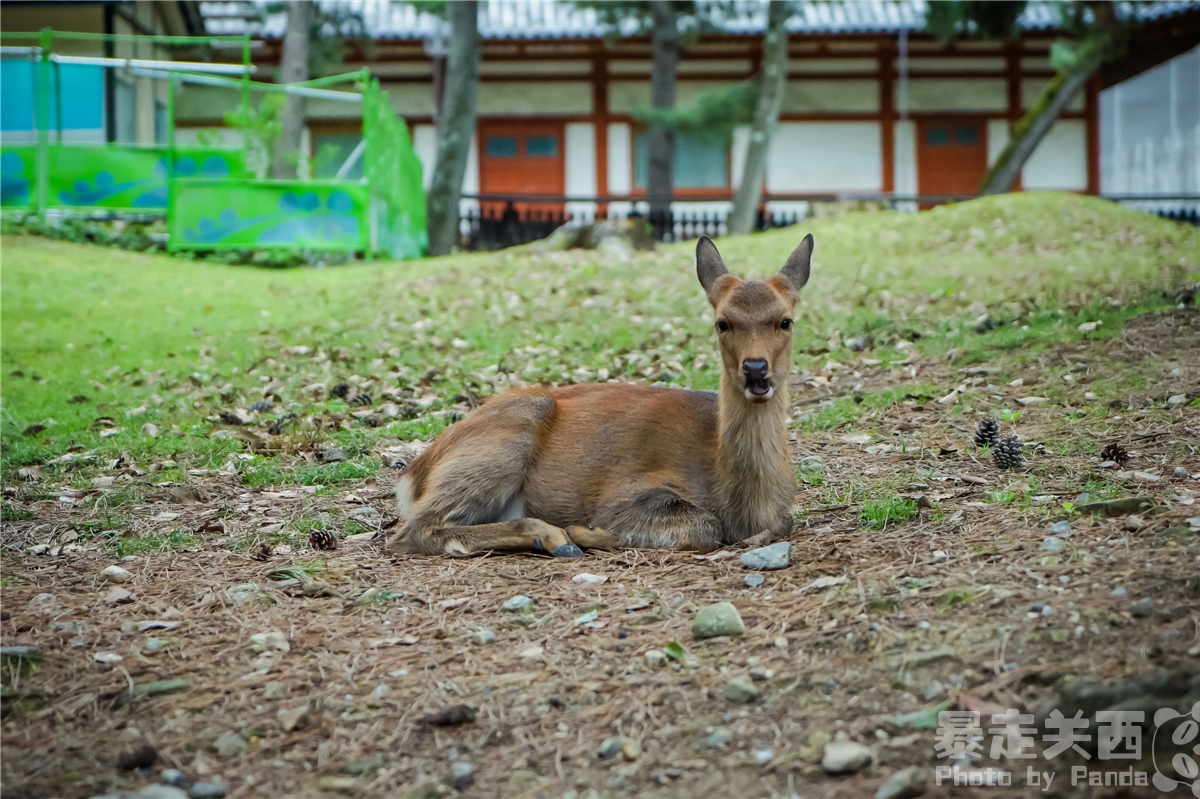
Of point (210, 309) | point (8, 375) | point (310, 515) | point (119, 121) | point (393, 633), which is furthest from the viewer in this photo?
point (119, 121)

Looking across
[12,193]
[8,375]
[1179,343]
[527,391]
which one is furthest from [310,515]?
[12,193]

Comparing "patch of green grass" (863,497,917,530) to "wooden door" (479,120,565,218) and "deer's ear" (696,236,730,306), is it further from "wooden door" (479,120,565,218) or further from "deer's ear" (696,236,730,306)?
"wooden door" (479,120,565,218)

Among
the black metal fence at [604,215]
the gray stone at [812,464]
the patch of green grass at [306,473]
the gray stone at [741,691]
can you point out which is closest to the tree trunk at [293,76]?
the black metal fence at [604,215]

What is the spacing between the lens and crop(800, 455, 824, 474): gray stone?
560cm

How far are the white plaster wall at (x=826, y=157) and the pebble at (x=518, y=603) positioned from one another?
21.4m

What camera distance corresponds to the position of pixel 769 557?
4176mm

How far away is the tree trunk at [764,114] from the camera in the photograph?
56.4ft

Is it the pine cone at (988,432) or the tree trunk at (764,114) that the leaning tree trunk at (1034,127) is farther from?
the pine cone at (988,432)

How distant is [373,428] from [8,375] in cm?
357

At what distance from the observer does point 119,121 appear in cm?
1927

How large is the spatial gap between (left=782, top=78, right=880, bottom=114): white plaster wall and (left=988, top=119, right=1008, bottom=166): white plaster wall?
8.73 feet

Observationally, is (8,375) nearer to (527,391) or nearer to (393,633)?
(527,391)

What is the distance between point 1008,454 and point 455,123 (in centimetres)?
1353

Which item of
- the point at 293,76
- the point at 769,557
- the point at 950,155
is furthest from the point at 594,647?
the point at 950,155
